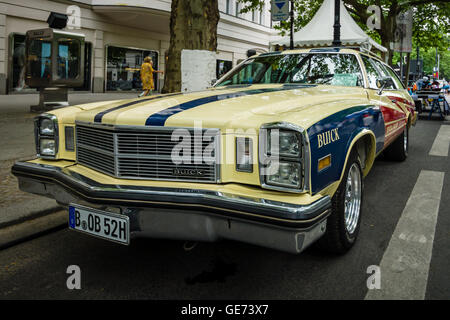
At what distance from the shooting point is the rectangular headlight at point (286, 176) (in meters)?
2.37

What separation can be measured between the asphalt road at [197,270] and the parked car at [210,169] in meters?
0.25

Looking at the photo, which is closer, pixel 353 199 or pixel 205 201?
pixel 205 201

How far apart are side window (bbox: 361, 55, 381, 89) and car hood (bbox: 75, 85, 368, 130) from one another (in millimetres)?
955

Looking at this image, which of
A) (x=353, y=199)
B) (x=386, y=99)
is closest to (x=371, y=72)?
(x=386, y=99)

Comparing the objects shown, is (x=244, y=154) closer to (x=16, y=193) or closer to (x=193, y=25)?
(x=16, y=193)

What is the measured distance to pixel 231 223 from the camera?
2.34 m

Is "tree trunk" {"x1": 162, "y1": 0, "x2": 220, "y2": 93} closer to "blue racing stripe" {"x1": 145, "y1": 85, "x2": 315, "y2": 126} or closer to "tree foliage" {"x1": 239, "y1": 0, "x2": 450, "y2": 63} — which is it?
"blue racing stripe" {"x1": 145, "y1": 85, "x2": 315, "y2": 126}

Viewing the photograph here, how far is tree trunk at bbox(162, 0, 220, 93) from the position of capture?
6.43m

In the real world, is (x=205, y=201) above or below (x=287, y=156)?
below

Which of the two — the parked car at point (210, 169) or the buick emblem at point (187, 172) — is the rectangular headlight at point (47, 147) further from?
the buick emblem at point (187, 172)

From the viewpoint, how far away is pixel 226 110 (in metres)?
2.73

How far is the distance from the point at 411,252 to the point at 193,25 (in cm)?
457

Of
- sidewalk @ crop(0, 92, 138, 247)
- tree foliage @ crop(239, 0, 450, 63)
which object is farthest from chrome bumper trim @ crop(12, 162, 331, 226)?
tree foliage @ crop(239, 0, 450, 63)

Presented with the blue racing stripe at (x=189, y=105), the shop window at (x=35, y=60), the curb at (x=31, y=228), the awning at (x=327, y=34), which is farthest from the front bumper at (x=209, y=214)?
the awning at (x=327, y=34)
